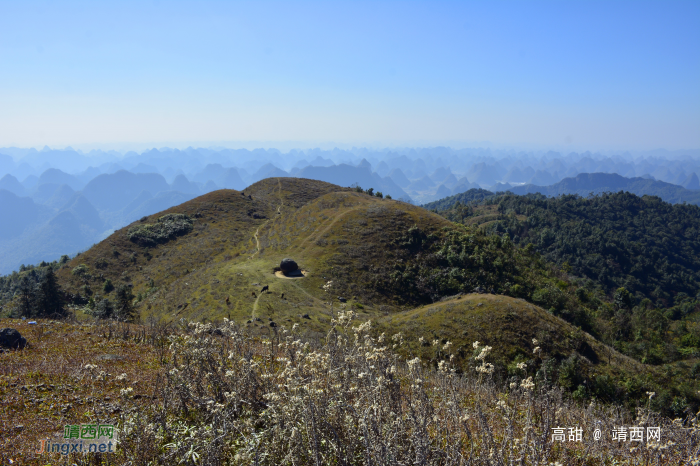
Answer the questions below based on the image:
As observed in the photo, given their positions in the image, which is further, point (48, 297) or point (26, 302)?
point (48, 297)

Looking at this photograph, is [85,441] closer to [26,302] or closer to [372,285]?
[372,285]

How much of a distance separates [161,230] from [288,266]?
145ft

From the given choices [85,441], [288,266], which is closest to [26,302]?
[288,266]

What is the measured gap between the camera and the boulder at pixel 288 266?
41.6m

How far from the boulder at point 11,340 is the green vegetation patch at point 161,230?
62435mm

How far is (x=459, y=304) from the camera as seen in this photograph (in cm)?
3241

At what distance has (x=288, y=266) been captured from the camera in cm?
4175

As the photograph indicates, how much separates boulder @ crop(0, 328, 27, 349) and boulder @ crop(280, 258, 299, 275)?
30259 mm

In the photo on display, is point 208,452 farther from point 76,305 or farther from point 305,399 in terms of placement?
point 76,305

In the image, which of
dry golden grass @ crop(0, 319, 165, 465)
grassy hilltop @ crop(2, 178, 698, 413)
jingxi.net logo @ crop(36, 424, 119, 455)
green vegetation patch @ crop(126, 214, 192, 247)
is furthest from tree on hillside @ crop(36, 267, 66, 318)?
jingxi.net logo @ crop(36, 424, 119, 455)

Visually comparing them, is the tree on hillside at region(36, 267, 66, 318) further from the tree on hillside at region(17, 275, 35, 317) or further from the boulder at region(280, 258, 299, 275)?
the boulder at region(280, 258, 299, 275)

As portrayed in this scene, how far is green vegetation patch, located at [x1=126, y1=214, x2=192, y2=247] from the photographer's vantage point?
6769 cm

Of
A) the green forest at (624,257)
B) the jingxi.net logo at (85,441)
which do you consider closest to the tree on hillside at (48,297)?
the jingxi.net logo at (85,441)

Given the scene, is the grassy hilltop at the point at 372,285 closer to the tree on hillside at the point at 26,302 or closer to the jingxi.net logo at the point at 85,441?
the tree on hillside at the point at 26,302
